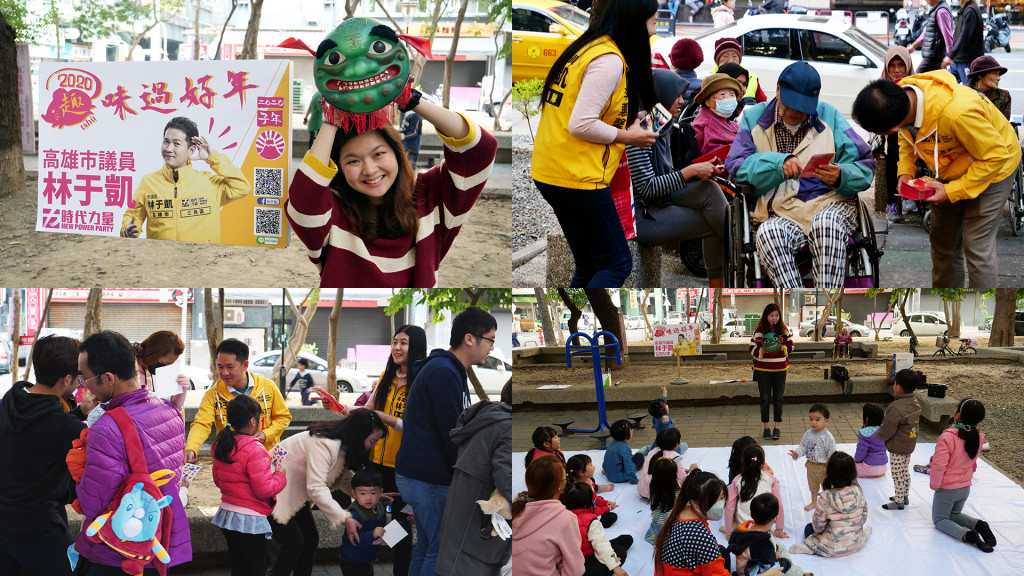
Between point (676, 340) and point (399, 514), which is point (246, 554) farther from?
point (676, 340)

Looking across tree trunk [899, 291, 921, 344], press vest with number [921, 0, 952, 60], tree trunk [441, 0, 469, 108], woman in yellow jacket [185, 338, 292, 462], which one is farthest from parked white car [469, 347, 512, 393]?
press vest with number [921, 0, 952, 60]

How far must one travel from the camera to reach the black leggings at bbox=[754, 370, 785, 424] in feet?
14.8

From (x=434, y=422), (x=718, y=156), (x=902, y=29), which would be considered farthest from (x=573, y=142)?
(x=902, y=29)

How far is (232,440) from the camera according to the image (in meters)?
4.15

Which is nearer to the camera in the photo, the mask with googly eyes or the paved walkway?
the mask with googly eyes

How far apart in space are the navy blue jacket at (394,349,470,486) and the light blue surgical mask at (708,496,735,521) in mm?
1239

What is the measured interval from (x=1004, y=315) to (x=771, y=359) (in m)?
1.30

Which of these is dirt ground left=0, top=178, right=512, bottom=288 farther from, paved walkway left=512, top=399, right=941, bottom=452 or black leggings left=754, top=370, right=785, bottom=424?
→ black leggings left=754, top=370, right=785, bottom=424

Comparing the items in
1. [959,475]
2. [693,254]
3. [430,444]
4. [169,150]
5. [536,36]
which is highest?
[536,36]

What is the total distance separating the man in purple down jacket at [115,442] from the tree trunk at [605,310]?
2.01m

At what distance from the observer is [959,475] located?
4340 millimetres

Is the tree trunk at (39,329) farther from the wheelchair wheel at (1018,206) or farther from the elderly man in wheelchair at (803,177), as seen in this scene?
the wheelchair wheel at (1018,206)

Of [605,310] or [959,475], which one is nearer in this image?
[959,475]

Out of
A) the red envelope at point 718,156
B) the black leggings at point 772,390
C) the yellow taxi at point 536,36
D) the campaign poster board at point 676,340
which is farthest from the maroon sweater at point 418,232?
the yellow taxi at point 536,36
